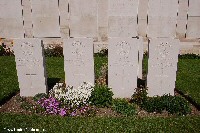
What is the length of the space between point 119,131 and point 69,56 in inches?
116

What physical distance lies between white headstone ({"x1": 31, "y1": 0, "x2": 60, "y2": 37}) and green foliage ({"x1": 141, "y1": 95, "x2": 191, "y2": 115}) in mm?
7680

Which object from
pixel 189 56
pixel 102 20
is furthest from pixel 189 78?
pixel 102 20

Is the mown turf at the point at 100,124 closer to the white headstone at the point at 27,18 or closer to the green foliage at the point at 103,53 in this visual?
the green foliage at the point at 103,53

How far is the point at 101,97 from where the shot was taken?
7.55 m

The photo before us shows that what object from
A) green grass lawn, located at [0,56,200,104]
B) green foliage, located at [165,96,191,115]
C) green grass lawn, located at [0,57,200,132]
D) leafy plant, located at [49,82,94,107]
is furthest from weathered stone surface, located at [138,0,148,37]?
green grass lawn, located at [0,57,200,132]

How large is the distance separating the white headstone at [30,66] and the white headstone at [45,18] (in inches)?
231

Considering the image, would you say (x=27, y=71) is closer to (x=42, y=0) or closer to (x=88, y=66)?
(x=88, y=66)

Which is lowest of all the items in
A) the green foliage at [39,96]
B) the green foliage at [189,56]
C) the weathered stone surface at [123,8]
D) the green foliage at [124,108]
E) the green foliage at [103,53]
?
the green foliage at [124,108]

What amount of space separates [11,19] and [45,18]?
5.54 feet

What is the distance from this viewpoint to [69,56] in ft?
26.8

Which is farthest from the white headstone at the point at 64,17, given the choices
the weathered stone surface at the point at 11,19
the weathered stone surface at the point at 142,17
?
the weathered stone surface at the point at 142,17

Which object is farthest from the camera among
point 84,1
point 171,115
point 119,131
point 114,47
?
point 84,1

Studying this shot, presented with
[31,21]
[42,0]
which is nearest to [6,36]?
[31,21]

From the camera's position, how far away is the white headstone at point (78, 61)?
802cm
